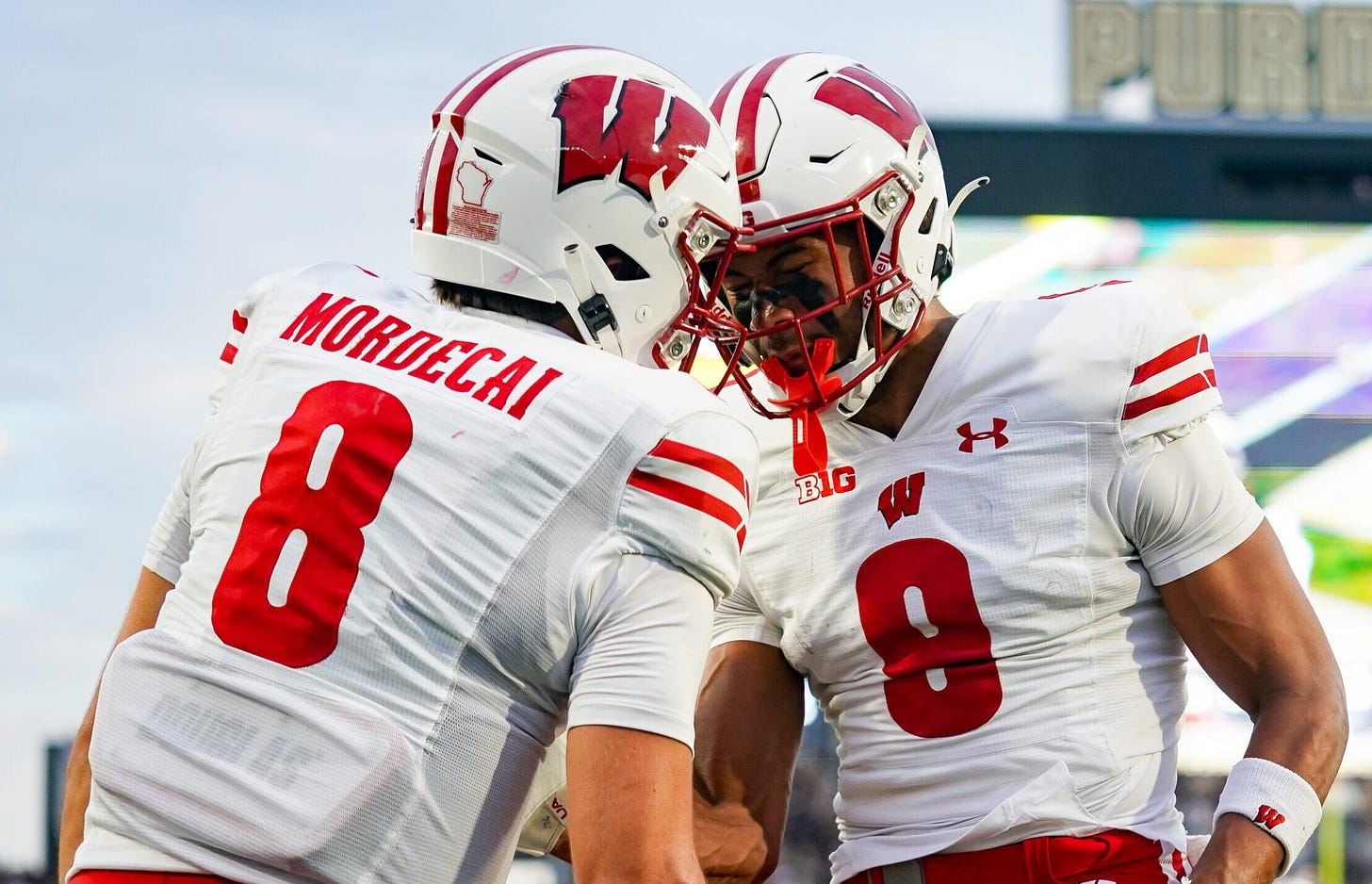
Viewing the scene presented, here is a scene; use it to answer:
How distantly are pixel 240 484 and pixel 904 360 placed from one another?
101 centimetres

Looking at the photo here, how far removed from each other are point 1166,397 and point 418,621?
1.02 metres

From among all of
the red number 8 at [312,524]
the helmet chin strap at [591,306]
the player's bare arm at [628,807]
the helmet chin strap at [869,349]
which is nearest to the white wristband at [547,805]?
the player's bare arm at [628,807]

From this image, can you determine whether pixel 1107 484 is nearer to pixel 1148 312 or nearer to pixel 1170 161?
pixel 1148 312

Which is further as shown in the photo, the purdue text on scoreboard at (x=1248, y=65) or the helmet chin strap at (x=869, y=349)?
the purdue text on scoreboard at (x=1248, y=65)

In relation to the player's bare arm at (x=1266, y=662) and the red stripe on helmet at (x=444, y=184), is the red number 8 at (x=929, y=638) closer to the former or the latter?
the player's bare arm at (x=1266, y=662)

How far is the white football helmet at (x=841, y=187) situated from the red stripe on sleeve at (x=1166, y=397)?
0.34 metres

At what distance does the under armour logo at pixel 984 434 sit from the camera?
214 centimetres

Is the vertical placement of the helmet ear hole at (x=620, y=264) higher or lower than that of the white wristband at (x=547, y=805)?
higher

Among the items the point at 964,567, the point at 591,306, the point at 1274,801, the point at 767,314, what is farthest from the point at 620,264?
the point at 1274,801

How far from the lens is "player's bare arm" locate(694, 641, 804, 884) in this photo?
2.26m

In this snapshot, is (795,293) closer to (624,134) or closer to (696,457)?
(624,134)

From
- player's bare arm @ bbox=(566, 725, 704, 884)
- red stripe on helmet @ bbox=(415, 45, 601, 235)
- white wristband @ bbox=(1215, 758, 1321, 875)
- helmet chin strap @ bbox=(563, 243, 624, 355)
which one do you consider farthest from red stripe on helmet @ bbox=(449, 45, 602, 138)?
white wristband @ bbox=(1215, 758, 1321, 875)

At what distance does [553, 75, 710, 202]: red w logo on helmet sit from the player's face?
1.10ft

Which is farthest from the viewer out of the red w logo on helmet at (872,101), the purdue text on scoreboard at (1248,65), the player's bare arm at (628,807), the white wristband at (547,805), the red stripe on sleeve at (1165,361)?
the purdue text on scoreboard at (1248,65)
